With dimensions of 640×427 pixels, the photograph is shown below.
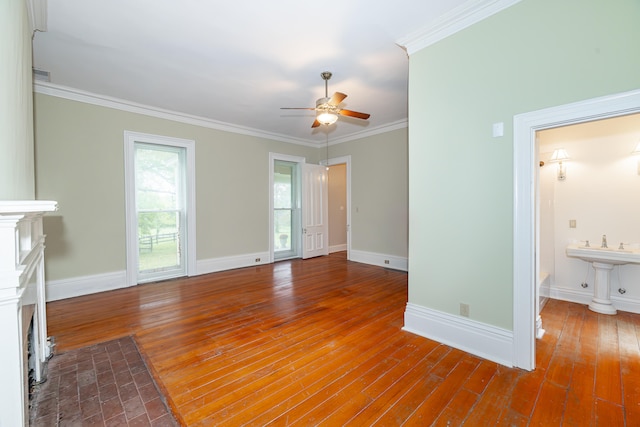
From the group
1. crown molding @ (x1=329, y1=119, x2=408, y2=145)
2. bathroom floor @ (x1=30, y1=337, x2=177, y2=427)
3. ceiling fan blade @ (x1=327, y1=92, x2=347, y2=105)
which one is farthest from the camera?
crown molding @ (x1=329, y1=119, x2=408, y2=145)

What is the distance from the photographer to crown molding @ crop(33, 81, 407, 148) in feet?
12.2

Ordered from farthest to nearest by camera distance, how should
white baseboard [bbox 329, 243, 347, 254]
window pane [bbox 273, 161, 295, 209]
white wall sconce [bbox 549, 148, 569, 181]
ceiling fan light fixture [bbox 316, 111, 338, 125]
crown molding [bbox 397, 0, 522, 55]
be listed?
white baseboard [bbox 329, 243, 347, 254], window pane [bbox 273, 161, 295, 209], white wall sconce [bbox 549, 148, 569, 181], ceiling fan light fixture [bbox 316, 111, 338, 125], crown molding [bbox 397, 0, 522, 55]

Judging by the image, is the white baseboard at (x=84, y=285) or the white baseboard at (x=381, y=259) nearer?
the white baseboard at (x=84, y=285)

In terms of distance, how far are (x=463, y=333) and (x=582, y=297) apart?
2.31 meters

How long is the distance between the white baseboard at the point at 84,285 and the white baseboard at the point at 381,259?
14.4 feet

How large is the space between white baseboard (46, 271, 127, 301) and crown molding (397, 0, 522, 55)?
5.07 m

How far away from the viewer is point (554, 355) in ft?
7.70

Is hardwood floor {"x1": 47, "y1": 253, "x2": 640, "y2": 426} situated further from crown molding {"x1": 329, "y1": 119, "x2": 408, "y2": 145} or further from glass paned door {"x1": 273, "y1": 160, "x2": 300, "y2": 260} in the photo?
crown molding {"x1": 329, "y1": 119, "x2": 408, "y2": 145}

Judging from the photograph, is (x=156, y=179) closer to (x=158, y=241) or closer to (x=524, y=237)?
(x=158, y=241)

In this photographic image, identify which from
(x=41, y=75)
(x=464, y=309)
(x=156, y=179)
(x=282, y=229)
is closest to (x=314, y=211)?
→ (x=282, y=229)

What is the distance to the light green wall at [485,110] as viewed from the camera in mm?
1826

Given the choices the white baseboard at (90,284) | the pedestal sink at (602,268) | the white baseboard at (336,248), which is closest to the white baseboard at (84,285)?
the white baseboard at (90,284)

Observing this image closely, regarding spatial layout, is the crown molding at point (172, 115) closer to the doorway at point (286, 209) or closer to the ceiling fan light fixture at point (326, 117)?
the doorway at point (286, 209)

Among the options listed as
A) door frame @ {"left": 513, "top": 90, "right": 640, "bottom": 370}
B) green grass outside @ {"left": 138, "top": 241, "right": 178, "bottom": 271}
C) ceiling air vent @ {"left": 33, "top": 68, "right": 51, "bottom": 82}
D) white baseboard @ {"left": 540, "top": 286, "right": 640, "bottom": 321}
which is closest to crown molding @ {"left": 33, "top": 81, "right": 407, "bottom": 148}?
ceiling air vent @ {"left": 33, "top": 68, "right": 51, "bottom": 82}
